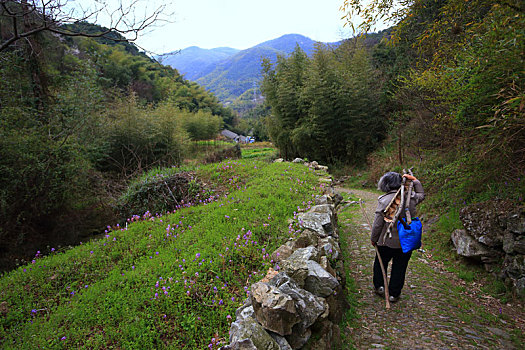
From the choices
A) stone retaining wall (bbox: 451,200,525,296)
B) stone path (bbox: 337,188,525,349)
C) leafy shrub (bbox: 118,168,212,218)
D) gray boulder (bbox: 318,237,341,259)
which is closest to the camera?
stone path (bbox: 337,188,525,349)

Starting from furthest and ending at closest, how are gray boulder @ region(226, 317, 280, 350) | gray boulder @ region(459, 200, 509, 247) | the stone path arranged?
gray boulder @ region(459, 200, 509, 247)
the stone path
gray boulder @ region(226, 317, 280, 350)

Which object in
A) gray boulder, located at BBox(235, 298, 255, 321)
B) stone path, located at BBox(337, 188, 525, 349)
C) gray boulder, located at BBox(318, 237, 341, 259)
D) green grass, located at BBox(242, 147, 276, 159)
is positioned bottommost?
green grass, located at BBox(242, 147, 276, 159)

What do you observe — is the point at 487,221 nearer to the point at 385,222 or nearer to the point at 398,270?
the point at 398,270

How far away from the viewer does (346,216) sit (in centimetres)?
736

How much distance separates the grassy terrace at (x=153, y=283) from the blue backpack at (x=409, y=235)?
4.26ft

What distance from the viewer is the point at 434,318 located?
2871 mm

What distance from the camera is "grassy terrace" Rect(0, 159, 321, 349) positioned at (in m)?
2.07

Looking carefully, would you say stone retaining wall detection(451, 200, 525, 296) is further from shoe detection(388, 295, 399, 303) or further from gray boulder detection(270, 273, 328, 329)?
gray boulder detection(270, 273, 328, 329)

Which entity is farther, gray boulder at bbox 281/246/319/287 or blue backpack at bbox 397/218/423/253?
blue backpack at bbox 397/218/423/253

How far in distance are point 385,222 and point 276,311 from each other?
1953mm

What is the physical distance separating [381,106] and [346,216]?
9.67 meters

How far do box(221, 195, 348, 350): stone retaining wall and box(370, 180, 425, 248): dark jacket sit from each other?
2.40 ft

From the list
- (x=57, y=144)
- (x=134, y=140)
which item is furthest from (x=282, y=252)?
(x=134, y=140)

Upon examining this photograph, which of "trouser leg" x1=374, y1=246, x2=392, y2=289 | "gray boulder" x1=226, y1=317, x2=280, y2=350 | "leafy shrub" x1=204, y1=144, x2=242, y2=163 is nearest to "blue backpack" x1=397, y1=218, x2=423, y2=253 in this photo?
"trouser leg" x1=374, y1=246, x2=392, y2=289
